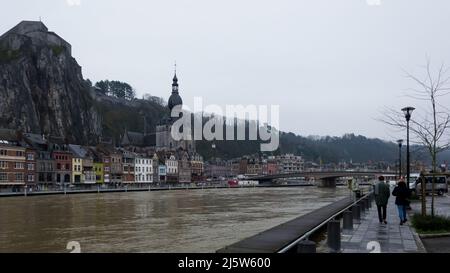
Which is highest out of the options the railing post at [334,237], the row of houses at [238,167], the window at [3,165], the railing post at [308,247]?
the railing post at [308,247]

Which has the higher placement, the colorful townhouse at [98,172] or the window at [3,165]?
the window at [3,165]

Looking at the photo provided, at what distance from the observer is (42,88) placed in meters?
129

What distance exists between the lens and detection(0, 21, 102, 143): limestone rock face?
117863 mm

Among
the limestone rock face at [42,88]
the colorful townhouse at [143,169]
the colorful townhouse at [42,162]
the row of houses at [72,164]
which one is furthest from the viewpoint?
the colorful townhouse at [143,169]

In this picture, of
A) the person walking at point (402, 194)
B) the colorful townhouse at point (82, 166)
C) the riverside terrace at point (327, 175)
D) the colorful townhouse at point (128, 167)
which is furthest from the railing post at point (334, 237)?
the colorful townhouse at point (128, 167)

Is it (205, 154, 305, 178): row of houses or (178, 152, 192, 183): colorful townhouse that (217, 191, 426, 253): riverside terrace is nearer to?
(178, 152, 192, 183): colorful townhouse

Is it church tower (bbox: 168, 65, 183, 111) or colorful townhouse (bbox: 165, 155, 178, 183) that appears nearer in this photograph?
colorful townhouse (bbox: 165, 155, 178, 183)

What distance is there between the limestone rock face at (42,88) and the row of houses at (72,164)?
1264cm

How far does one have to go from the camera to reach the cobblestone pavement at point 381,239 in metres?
11.0

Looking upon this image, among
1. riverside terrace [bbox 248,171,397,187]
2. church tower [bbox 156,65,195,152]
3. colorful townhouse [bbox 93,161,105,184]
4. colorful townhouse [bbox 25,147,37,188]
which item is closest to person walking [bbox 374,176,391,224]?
colorful townhouse [bbox 25,147,37,188]

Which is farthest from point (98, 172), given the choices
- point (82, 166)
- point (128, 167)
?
point (128, 167)

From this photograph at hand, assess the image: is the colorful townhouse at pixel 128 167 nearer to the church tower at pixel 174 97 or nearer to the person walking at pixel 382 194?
the church tower at pixel 174 97

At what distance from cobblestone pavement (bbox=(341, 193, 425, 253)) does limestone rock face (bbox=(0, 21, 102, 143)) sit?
109 m
